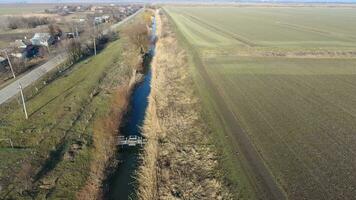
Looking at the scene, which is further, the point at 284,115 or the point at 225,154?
the point at 284,115

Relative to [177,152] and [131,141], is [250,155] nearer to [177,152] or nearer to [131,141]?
[177,152]

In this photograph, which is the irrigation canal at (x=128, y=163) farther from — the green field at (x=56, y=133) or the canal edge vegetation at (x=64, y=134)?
the green field at (x=56, y=133)

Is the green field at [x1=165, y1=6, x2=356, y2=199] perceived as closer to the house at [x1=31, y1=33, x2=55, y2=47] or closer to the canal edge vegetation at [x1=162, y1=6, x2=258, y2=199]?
the canal edge vegetation at [x1=162, y1=6, x2=258, y2=199]

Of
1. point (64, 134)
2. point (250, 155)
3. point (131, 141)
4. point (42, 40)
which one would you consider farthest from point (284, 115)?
point (42, 40)

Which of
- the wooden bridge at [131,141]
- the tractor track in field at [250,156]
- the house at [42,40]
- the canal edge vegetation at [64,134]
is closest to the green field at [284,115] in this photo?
the tractor track in field at [250,156]

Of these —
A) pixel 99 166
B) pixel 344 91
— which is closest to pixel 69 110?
pixel 99 166

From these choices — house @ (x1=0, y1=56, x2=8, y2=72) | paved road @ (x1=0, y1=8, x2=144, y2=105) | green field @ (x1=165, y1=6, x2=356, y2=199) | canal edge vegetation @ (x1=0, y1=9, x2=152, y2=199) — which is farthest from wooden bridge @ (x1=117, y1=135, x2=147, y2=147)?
house @ (x1=0, y1=56, x2=8, y2=72)

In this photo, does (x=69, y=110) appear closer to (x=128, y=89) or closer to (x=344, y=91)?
(x=128, y=89)
